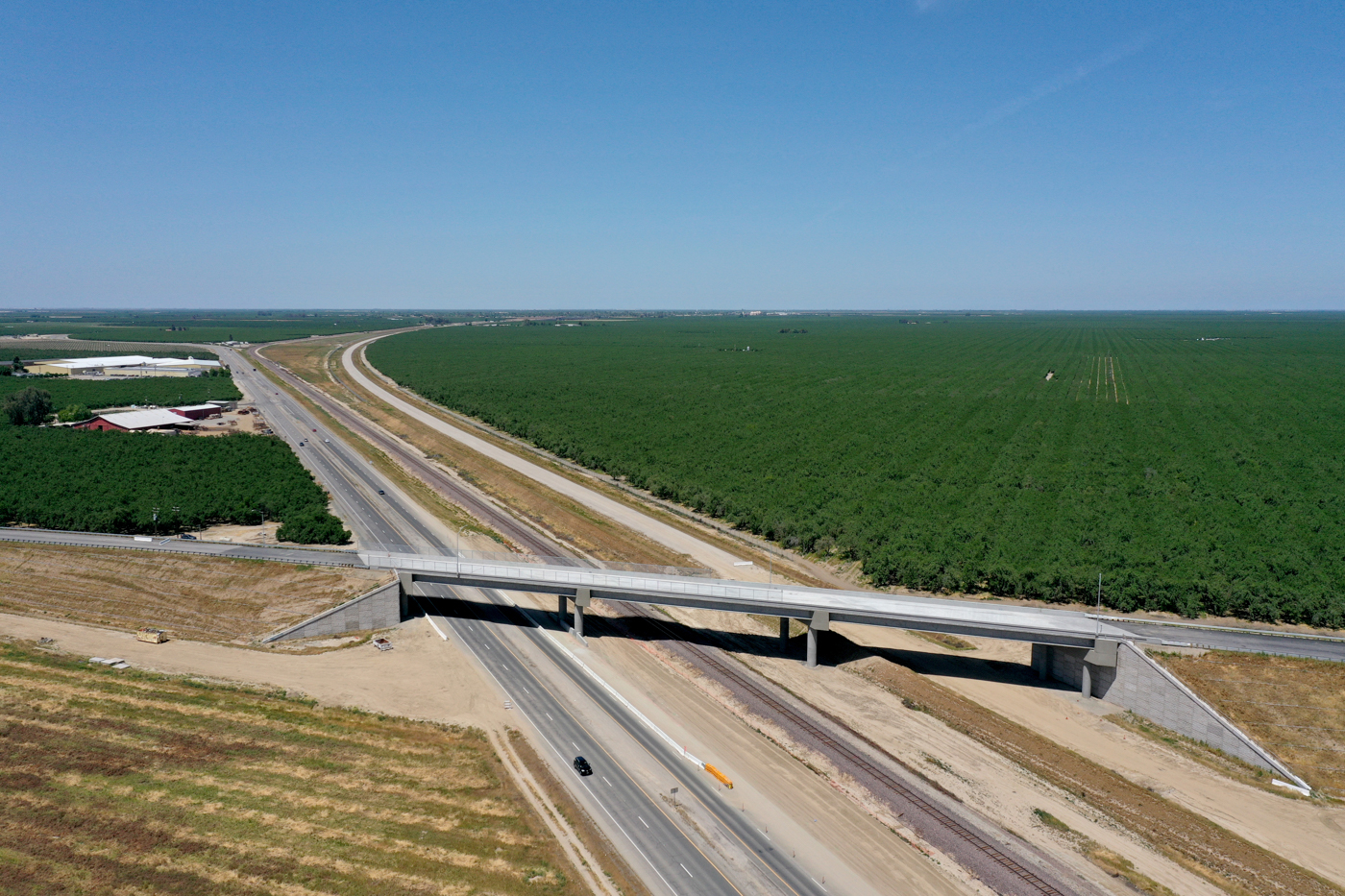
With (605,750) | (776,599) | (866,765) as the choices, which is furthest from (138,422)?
(866,765)

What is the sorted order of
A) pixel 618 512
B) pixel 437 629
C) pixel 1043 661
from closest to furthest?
pixel 1043 661 < pixel 437 629 < pixel 618 512

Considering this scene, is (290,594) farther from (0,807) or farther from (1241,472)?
(1241,472)

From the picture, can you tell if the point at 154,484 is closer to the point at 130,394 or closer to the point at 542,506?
the point at 542,506

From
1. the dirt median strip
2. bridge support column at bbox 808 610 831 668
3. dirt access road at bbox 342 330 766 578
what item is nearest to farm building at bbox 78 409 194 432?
dirt access road at bbox 342 330 766 578

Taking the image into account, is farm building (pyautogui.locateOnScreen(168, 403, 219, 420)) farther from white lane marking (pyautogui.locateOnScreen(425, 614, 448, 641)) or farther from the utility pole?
the utility pole

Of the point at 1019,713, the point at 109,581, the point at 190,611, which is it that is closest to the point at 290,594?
the point at 190,611

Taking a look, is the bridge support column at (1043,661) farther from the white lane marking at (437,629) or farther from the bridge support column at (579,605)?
the white lane marking at (437,629)
